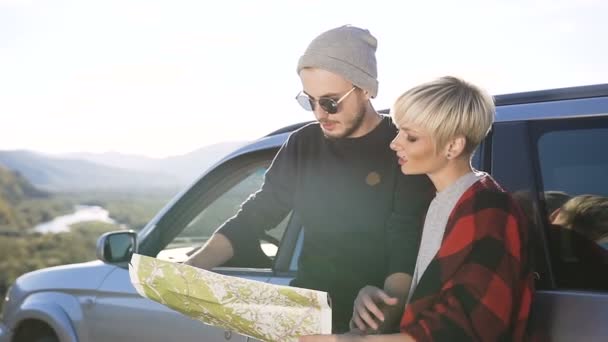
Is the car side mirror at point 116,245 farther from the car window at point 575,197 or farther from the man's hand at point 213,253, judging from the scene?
the car window at point 575,197

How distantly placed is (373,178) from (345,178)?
0.29ft

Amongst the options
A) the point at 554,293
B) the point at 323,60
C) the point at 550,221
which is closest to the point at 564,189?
the point at 550,221

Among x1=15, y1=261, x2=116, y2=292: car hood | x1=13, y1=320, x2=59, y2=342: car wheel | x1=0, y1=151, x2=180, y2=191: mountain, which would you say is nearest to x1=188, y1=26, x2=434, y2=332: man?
x1=15, y1=261, x2=116, y2=292: car hood

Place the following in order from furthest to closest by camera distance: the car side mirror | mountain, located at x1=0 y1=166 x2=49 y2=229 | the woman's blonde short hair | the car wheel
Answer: mountain, located at x1=0 y1=166 x2=49 y2=229
the car wheel
the car side mirror
the woman's blonde short hair

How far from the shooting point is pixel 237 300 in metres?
2.11

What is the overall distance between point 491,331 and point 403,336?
190 millimetres

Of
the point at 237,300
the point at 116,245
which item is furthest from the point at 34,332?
the point at 237,300

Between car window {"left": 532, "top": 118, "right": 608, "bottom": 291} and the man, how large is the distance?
441 millimetres

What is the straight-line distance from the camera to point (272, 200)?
8.95 ft

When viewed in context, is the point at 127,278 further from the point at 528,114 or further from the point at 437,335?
the point at 437,335

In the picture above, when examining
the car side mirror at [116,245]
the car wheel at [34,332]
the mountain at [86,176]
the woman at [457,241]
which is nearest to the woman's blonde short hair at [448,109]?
the woman at [457,241]

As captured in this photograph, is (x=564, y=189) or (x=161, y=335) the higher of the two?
(x=564, y=189)

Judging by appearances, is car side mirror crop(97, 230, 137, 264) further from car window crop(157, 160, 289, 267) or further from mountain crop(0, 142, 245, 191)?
mountain crop(0, 142, 245, 191)

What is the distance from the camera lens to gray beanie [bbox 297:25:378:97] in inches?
99.1
